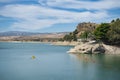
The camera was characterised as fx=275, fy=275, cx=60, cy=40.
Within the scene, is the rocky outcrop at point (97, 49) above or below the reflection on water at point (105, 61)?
above

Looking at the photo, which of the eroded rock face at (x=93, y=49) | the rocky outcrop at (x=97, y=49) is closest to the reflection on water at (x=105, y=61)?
the rocky outcrop at (x=97, y=49)

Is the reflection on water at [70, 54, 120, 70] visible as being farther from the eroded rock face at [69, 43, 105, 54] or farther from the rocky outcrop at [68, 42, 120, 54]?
the eroded rock face at [69, 43, 105, 54]

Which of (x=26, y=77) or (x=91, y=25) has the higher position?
(x=91, y=25)

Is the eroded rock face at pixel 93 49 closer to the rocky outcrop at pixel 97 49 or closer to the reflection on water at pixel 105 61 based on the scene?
the rocky outcrop at pixel 97 49

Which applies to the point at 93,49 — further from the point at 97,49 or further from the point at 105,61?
the point at 105,61

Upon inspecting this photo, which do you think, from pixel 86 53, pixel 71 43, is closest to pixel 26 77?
pixel 86 53

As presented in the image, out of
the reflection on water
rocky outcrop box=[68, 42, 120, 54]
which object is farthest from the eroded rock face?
the reflection on water

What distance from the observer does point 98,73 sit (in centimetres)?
3991

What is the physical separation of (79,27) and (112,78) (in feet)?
489

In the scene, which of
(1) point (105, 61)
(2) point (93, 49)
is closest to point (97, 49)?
(2) point (93, 49)

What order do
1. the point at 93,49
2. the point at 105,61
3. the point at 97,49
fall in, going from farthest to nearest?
the point at 93,49 → the point at 97,49 → the point at 105,61

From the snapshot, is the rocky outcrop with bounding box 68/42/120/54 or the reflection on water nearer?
the reflection on water

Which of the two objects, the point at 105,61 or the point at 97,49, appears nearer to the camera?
the point at 105,61

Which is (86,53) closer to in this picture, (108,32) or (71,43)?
(108,32)
